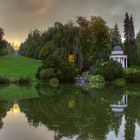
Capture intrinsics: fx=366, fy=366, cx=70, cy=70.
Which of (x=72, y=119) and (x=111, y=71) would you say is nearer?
(x=72, y=119)

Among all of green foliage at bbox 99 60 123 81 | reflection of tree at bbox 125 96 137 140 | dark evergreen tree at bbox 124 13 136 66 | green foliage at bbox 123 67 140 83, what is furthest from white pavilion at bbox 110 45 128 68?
reflection of tree at bbox 125 96 137 140

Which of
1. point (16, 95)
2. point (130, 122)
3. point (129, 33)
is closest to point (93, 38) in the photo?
point (129, 33)

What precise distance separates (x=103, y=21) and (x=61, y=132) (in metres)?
52.2

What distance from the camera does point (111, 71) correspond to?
1753 inches

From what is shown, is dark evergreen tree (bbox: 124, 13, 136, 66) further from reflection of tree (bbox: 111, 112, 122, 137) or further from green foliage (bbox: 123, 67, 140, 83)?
reflection of tree (bbox: 111, 112, 122, 137)

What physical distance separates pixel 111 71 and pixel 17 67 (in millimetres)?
25415

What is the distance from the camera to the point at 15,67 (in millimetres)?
65438

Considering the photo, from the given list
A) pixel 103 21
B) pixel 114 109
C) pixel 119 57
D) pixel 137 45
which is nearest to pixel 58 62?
pixel 119 57

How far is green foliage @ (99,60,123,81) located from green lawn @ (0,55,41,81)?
12448mm

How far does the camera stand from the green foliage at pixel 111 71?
146ft

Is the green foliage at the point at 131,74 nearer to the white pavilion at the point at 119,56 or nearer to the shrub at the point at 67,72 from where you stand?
the shrub at the point at 67,72

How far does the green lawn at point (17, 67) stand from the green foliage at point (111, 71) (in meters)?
12.4

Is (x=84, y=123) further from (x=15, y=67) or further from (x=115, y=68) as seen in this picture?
(x=15, y=67)

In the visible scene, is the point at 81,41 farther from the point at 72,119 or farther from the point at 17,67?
the point at 72,119
